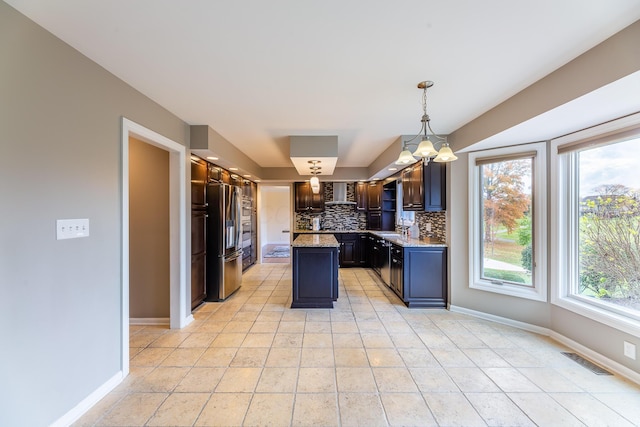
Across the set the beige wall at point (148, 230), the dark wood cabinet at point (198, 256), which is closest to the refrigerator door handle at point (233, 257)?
the dark wood cabinet at point (198, 256)

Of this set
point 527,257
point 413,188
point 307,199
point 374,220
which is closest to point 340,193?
point 307,199

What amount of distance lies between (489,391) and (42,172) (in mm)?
3440

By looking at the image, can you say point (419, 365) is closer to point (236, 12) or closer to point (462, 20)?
point (462, 20)

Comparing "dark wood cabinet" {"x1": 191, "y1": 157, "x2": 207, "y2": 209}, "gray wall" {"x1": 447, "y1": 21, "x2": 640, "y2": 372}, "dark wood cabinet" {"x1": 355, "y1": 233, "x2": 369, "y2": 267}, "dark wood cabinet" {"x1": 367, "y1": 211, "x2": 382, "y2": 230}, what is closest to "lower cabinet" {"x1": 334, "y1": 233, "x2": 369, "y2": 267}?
"dark wood cabinet" {"x1": 355, "y1": 233, "x2": 369, "y2": 267}

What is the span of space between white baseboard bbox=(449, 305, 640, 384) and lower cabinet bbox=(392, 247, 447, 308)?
10.1 inches

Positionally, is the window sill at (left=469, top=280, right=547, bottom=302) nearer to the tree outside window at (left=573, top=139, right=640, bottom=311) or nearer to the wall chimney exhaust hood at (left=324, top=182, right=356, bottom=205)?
the tree outside window at (left=573, top=139, right=640, bottom=311)

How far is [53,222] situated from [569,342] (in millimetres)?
4558

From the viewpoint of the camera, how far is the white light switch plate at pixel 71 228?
5.56ft

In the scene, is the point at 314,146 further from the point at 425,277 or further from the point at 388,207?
the point at 388,207

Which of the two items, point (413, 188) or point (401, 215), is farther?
point (401, 215)

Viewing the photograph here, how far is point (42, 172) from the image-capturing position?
1591mm

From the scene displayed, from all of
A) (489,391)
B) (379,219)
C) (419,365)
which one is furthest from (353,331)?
(379,219)

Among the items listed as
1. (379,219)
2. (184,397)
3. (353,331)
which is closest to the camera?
(184,397)

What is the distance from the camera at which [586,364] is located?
7.87 feet
